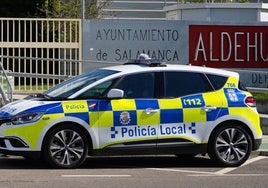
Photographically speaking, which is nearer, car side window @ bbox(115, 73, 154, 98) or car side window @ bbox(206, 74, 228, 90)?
car side window @ bbox(115, 73, 154, 98)

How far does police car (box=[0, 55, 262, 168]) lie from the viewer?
10.4 meters

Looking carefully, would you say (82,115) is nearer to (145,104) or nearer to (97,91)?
(97,91)

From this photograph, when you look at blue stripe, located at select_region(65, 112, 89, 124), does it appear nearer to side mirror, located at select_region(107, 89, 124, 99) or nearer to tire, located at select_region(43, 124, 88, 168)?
tire, located at select_region(43, 124, 88, 168)

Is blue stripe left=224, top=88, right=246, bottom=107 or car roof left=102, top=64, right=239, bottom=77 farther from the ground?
car roof left=102, top=64, right=239, bottom=77

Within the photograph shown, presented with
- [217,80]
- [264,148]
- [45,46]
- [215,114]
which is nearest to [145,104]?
[215,114]

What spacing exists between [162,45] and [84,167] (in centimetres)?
882

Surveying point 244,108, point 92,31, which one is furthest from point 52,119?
point 92,31

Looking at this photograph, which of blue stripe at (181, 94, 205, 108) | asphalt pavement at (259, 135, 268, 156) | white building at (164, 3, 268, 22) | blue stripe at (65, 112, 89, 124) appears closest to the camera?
blue stripe at (65, 112, 89, 124)

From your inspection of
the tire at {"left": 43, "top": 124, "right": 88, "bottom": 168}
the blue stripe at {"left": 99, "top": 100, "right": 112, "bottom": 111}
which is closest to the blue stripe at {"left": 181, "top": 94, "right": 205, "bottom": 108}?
the blue stripe at {"left": 99, "top": 100, "right": 112, "bottom": 111}

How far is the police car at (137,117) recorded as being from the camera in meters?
10.4

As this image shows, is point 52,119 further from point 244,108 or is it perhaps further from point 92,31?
point 92,31

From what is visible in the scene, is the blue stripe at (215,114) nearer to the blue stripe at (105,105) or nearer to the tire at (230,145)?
the tire at (230,145)

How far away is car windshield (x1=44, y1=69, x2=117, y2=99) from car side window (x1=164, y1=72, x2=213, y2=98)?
0.89 m

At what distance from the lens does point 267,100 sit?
15844 millimetres
